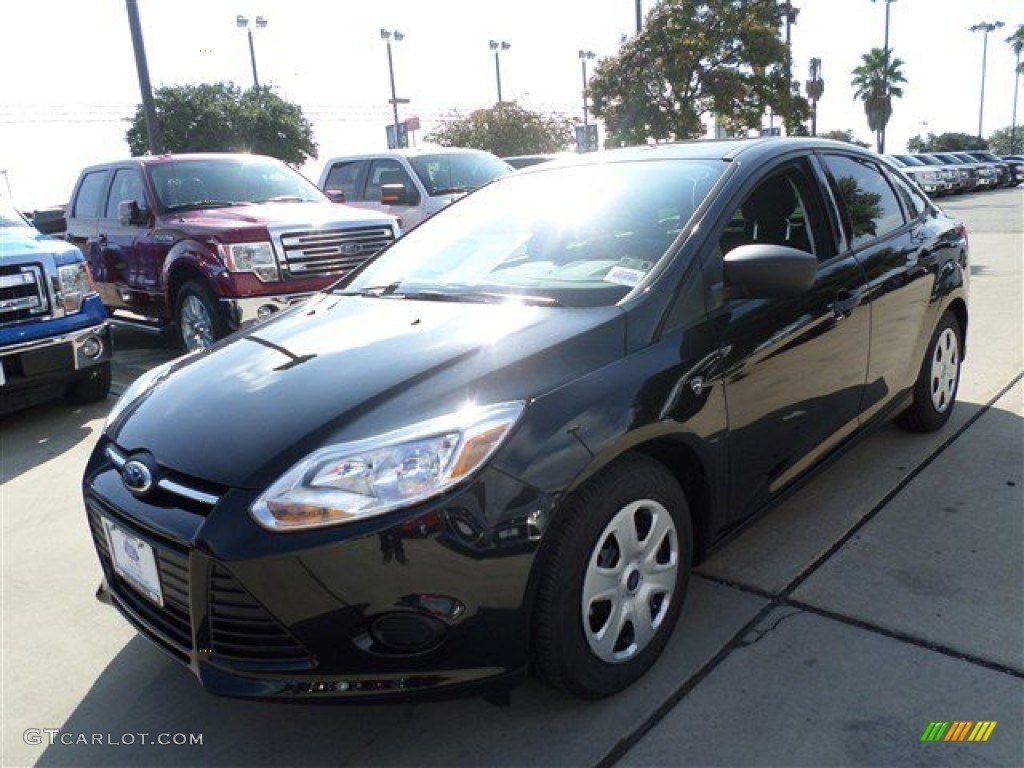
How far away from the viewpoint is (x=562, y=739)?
91.4 inches

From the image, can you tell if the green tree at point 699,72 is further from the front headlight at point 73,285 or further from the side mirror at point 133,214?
the front headlight at point 73,285

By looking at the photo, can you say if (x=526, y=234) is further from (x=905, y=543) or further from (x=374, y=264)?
(x=905, y=543)

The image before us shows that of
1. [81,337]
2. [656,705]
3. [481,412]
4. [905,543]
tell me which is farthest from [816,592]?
[81,337]

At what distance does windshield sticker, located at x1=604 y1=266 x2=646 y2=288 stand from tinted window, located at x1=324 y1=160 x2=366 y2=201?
8297mm

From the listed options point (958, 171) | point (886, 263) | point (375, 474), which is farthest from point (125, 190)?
point (958, 171)

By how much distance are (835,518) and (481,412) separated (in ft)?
7.01

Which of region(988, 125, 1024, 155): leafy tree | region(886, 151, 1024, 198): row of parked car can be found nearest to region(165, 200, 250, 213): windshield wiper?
region(886, 151, 1024, 198): row of parked car

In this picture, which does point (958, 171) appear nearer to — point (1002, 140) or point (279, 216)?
point (279, 216)

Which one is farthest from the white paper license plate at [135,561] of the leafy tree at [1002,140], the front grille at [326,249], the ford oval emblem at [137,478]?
the leafy tree at [1002,140]

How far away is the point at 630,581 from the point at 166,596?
1308mm

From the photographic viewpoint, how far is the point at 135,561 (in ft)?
7.72

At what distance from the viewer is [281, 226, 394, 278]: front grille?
6.76 meters

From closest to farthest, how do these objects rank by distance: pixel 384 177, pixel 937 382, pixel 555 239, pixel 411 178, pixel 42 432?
pixel 555 239 < pixel 937 382 < pixel 42 432 < pixel 411 178 < pixel 384 177

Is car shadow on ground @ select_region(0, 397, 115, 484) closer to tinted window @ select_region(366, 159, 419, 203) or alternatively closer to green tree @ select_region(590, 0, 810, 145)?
tinted window @ select_region(366, 159, 419, 203)
